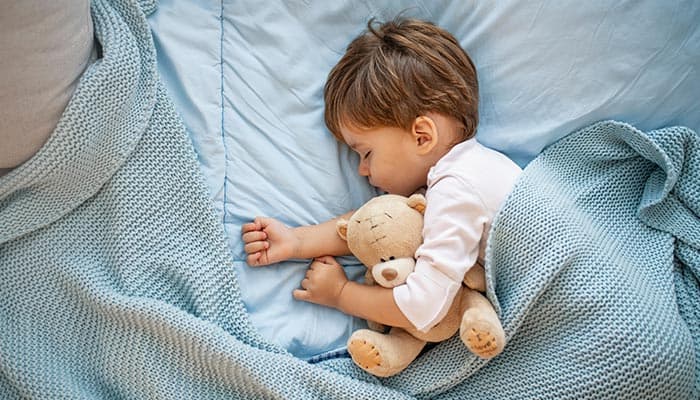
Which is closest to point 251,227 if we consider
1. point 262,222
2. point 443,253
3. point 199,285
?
point 262,222

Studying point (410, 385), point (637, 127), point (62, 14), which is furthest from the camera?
point (637, 127)

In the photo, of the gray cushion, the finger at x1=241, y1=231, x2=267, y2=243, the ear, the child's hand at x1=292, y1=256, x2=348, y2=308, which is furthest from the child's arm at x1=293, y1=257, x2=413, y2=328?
the gray cushion

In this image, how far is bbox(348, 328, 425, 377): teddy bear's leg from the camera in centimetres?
109

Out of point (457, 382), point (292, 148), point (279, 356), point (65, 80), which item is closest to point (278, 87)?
point (292, 148)

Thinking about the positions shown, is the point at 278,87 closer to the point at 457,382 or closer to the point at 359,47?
the point at 359,47

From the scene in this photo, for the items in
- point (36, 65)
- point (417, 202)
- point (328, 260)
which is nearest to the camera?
point (36, 65)

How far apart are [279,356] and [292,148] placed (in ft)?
1.21

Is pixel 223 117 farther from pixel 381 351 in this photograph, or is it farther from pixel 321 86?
pixel 381 351

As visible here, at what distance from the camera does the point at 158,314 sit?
42.9 inches

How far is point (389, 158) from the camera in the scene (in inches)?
47.5

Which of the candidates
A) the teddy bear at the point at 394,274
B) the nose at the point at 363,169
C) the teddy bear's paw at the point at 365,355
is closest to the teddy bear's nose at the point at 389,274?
the teddy bear at the point at 394,274

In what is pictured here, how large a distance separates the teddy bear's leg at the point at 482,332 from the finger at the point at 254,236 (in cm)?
36

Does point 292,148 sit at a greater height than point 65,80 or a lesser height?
lesser

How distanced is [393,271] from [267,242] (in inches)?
9.4
